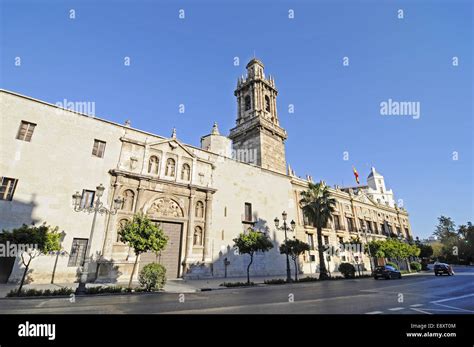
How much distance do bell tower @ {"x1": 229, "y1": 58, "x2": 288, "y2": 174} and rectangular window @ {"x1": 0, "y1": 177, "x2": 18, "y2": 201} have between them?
26020mm

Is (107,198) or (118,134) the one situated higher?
(118,134)

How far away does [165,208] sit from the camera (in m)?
21.7

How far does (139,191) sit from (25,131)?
28.7 ft

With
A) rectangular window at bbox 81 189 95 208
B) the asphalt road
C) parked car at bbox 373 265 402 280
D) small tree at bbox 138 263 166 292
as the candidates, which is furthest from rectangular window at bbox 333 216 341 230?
rectangular window at bbox 81 189 95 208

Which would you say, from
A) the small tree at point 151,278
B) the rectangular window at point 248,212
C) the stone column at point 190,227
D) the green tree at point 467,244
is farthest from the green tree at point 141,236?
the green tree at point 467,244

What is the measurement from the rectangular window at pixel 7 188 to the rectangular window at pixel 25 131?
299 cm

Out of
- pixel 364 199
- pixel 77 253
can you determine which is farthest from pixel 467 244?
pixel 77 253

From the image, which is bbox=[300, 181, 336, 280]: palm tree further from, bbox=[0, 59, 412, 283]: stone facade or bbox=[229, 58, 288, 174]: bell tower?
bbox=[229, 58, 288, 174]: bell tower

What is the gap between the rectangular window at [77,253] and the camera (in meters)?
16.5
